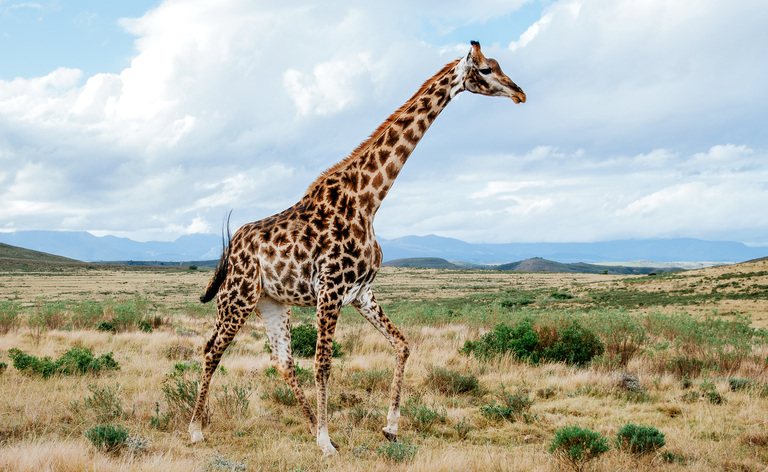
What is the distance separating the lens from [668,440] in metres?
5.68

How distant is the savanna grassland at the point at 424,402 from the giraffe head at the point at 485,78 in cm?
362

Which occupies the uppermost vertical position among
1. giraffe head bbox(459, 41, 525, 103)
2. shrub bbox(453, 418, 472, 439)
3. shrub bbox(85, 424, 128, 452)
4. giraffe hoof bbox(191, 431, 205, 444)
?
giraffe head bbox(459, 41, 525, 103)

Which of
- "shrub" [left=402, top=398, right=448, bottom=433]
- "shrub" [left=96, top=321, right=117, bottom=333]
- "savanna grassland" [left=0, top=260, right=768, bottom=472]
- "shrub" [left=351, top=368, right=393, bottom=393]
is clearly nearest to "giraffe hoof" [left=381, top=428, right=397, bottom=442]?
"savanna grassland" [left=0, top=260, right=768, bottom=472]

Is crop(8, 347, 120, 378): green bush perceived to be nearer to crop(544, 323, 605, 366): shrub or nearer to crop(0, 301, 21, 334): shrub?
crop(0, 301, 21, 334): shrub

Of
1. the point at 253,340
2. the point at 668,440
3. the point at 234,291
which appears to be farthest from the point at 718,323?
the point at 234,291

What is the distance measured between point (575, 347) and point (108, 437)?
861 cm

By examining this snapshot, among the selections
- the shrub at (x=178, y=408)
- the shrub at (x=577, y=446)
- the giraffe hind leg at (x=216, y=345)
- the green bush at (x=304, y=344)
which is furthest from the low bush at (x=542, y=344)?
the giraffe hind leg at (x=216, y=345)

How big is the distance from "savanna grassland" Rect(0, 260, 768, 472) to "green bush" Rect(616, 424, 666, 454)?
0.02 meters

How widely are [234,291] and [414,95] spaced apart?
10.1 ft

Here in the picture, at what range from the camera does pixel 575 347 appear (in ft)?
34.1

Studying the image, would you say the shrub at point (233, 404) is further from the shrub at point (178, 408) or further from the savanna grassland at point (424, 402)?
the shrub at point (178, 408)

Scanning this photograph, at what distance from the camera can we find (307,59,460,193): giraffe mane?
5824mm

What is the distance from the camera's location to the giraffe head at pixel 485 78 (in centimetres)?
539

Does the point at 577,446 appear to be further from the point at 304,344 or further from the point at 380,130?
the point at 304,344
